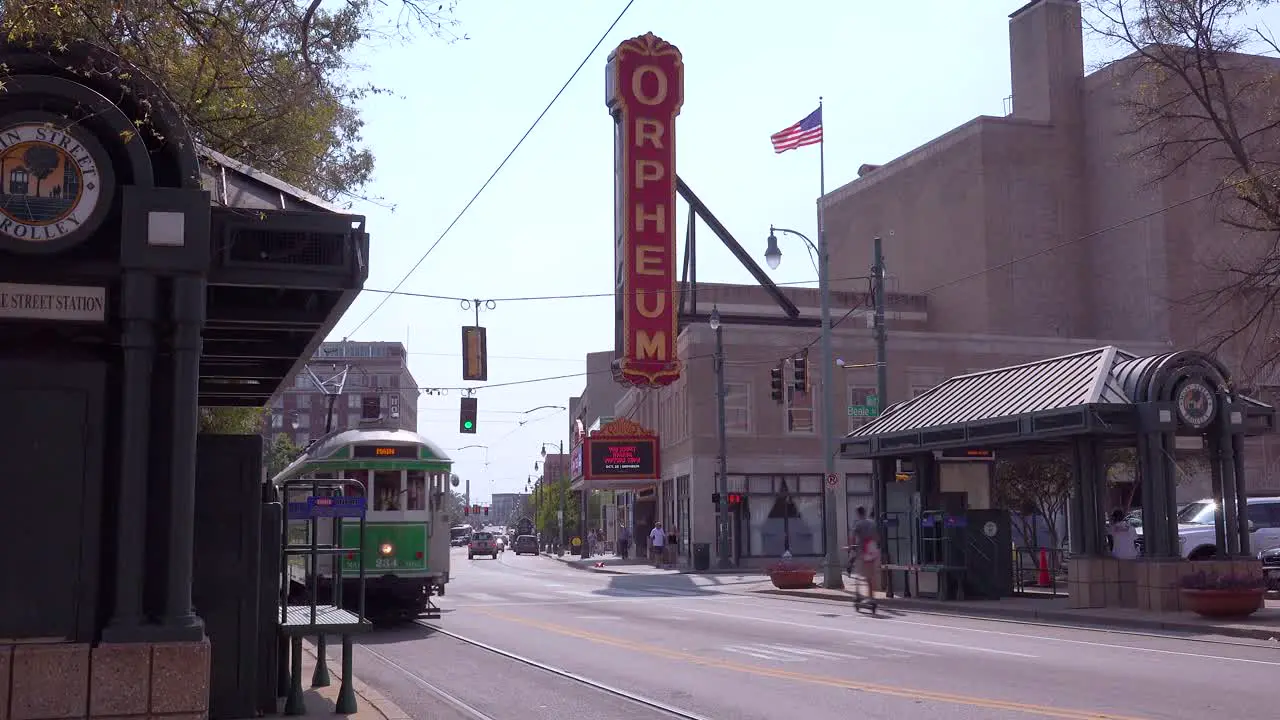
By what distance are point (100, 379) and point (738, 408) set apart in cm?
4604

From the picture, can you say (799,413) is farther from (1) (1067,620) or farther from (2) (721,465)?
(1) (1067,620)

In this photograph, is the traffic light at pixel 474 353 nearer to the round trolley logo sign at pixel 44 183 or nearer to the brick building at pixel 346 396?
the round trolley logo sign at pixel 44 183

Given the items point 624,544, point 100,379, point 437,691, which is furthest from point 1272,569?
point 624,544

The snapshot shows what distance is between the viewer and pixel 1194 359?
74.7 feet

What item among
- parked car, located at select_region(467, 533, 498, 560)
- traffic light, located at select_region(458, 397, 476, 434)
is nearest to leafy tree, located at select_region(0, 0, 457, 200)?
traffic light, located at select_region(458, 397, 476, 434)

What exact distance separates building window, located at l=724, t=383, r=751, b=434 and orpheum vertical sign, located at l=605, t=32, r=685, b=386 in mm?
Answer: 4687

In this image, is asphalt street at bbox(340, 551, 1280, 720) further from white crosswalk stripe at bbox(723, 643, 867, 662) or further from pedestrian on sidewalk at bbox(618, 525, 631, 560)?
pedestrian on sidewalk at bbox(618, 525, 631, 560)

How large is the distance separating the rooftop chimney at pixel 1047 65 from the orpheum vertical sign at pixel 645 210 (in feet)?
67.1

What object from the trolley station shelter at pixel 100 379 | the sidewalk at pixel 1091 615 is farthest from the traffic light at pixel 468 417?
the trolley station shelter at pixel 100 379

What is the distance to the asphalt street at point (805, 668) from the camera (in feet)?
38.8

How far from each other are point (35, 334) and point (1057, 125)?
190ft

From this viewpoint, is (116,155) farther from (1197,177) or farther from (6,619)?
(1197,177)

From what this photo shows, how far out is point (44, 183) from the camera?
28.5 feet

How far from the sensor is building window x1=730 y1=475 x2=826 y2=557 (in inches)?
2126
